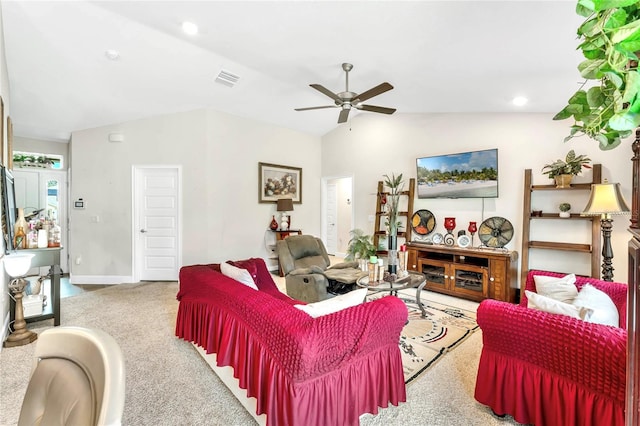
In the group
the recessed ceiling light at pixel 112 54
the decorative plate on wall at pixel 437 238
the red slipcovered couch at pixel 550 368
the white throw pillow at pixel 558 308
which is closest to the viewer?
the red slipcovered couch at pixel 550 368

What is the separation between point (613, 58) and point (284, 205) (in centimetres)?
555

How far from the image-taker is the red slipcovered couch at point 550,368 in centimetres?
145

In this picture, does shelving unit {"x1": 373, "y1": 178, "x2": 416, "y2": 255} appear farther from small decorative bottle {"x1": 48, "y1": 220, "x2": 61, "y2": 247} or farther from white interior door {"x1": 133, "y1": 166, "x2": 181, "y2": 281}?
small decorative bottle {"x1": 48, "y1": 220, "x2": 61, "y2": 247}

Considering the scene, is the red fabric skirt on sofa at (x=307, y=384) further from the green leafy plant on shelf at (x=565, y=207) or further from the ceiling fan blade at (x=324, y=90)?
the green leafy plant on shelf at (x=565, y=207)

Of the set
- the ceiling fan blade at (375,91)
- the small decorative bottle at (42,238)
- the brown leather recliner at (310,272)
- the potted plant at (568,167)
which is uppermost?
the ceiling fan blade at (375,91)

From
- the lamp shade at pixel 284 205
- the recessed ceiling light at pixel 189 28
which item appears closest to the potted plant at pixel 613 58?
the recessed ceiling light at pixel 189 28

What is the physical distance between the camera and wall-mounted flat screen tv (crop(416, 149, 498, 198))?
14.9 ft

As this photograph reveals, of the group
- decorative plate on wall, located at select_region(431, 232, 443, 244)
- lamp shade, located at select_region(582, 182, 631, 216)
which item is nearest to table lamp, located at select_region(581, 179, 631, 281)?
lamp shade, located at select_region(582, 182, 631, 216)

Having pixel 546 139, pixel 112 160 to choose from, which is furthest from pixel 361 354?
pixel 112 160

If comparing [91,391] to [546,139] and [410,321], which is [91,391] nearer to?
[410,321]

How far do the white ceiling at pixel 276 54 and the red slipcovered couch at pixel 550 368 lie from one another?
78.0 inches

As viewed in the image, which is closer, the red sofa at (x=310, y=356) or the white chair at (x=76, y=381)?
the white chair at (x=76, y=381)

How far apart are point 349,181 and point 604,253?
4818 mm

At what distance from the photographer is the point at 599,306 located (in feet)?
6.27
